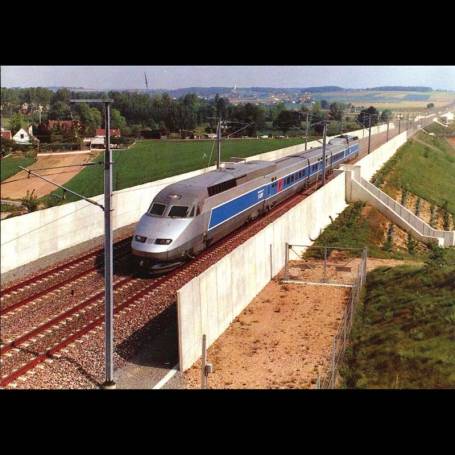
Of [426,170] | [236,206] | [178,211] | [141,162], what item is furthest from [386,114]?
[426,170]

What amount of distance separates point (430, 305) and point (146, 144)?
311 inches

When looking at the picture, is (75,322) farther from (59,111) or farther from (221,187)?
(221,187)

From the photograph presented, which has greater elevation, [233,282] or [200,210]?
[200,210]

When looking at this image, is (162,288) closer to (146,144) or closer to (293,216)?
(146,144)

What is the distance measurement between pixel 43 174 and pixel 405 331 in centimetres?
862

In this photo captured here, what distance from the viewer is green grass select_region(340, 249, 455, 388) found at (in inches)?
469

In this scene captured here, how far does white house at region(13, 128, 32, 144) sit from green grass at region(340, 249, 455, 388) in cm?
752

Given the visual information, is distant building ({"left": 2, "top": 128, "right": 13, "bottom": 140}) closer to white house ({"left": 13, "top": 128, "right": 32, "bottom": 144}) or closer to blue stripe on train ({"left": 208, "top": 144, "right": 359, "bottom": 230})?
white house ({"left": 13, "top": 128, "right": 32, "bottom": 144})

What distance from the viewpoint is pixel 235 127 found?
18.5 m

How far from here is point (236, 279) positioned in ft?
46.9

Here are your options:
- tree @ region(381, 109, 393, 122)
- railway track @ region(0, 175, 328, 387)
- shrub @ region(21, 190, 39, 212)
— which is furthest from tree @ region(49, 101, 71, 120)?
tree @ region(381, 109, 393, 122)

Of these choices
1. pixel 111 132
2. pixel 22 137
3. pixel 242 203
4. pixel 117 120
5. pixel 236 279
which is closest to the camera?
pixel 22 137

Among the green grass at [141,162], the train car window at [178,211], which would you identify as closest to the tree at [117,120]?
the green grass at [141,162]
